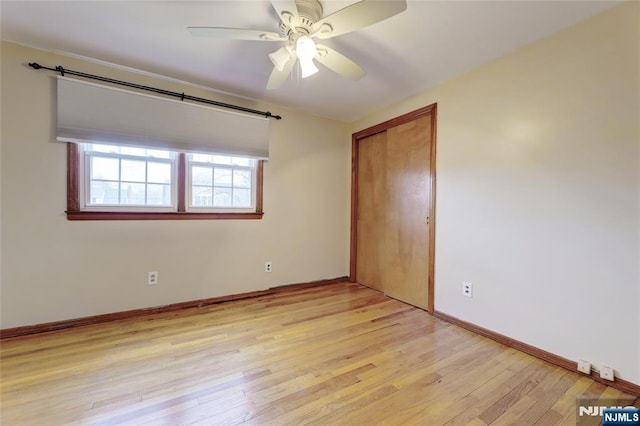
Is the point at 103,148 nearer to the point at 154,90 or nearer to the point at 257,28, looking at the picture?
the point at 154,90

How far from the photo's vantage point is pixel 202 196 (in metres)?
2.88

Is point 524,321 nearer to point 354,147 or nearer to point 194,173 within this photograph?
point 354,147

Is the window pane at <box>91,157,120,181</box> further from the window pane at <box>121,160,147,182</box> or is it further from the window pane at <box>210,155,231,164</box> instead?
the window pane at <box>210,155,231,164</box>

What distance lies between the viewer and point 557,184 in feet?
6.02

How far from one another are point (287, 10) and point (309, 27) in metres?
0.19

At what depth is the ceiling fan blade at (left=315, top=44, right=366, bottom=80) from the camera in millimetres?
1736

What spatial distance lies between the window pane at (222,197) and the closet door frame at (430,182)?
1.72 metres

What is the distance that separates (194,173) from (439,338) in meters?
2.83

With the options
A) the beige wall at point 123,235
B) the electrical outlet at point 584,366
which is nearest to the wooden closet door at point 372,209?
the beige wall at point 123,235

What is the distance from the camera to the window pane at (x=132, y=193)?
248 cm

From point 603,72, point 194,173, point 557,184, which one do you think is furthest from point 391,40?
point 194,173

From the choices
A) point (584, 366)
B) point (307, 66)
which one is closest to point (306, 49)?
point (307, 66)

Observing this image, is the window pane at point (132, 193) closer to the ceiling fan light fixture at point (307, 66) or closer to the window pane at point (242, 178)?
the window pane at point (242, 178)

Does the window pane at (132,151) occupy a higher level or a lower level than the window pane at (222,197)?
higher
